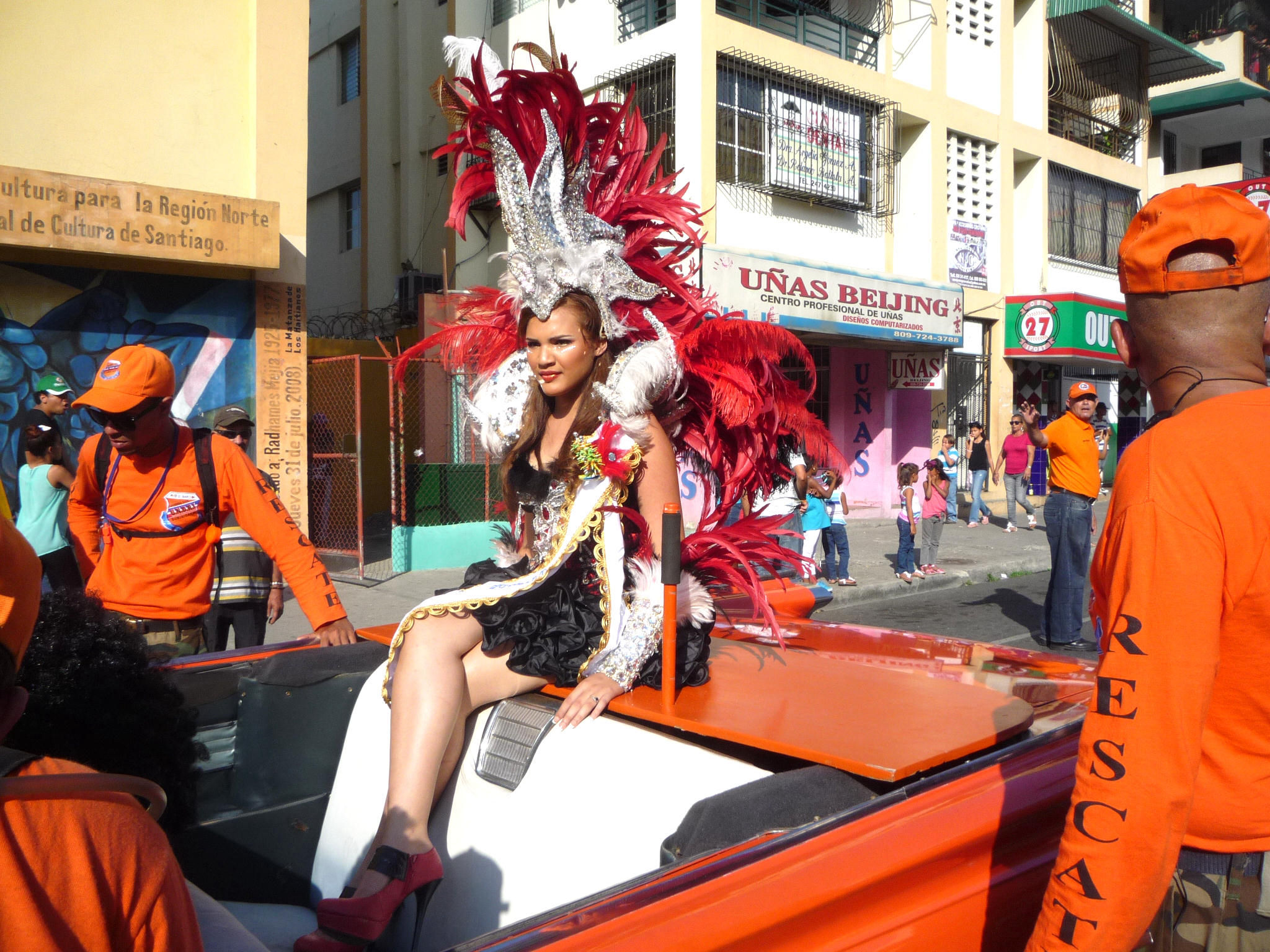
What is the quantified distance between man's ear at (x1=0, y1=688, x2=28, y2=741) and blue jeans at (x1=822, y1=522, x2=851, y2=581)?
862 cm

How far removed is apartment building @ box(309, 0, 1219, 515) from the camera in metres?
13.0

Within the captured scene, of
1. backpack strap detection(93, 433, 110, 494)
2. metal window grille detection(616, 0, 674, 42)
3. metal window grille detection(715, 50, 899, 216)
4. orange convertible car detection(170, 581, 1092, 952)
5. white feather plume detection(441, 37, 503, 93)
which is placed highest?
metal window grille detection(616, 0, 674, 42)

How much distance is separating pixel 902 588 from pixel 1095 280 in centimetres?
1255

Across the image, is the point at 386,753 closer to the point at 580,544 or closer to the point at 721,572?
the point at 580,544

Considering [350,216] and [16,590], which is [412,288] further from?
[16,590]

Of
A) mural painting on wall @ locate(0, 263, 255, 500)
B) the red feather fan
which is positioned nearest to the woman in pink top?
mural painting on wall @ locate(0, 263, 255, 500)

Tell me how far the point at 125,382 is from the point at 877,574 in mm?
8615

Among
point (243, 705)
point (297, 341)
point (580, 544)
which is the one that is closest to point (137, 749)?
point (243, 705)

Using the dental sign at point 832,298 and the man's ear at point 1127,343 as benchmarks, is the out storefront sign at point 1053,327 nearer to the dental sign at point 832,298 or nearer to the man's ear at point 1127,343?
the dental sign at point 832,298

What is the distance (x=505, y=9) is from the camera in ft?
48.6

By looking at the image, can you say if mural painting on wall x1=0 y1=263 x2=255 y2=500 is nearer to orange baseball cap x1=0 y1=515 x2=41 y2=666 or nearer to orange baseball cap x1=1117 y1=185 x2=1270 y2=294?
orange baseball cap x1=0 y1=515 x2=41 y2=666

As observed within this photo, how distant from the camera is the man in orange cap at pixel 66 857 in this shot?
960 mm

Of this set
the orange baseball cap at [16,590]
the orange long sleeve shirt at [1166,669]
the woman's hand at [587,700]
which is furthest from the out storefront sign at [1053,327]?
the orange baseball cap at [16,590]

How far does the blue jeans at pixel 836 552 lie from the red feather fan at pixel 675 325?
6.51 m
